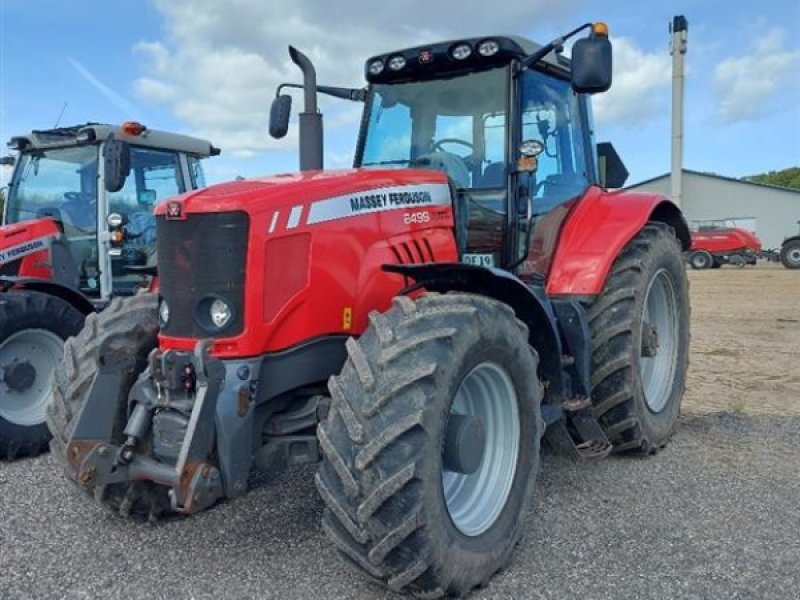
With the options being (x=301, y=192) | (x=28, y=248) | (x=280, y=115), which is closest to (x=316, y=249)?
(x=301, y=192)

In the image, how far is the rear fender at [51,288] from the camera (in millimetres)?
5785

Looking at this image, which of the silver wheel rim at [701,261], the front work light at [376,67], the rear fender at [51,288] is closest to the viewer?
the front work light at [376,67]

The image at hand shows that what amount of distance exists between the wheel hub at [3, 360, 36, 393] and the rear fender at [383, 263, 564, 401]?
347 cm

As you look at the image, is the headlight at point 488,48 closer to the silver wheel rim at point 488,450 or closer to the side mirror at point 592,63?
the side mirror at point 592,63

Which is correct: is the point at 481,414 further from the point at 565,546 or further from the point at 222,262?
the point at 222,262

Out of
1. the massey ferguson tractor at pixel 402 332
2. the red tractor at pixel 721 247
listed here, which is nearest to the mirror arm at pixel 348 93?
the massey ferguson tractor at pixel 402 332

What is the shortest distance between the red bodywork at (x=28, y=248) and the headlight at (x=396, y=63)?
11.5ft

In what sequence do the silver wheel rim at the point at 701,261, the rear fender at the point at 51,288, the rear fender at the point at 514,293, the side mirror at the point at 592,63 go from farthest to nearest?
the silver wheel rim at the point at 701,261 < the rear fender at the point at 51,288 < the side mirror at the point at 592,63 < the rear fender at the point at 514,293

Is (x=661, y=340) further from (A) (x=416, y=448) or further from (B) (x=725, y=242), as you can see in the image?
(B) (x=725, y=242)

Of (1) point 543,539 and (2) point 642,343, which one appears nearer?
(1) point 543,539

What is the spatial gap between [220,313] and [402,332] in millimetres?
768

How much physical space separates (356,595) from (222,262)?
4.65 feet

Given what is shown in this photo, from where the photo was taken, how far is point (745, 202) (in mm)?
47688

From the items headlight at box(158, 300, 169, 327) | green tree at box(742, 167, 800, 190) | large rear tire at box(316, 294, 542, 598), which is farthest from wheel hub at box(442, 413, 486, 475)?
green tree at box(742, 167, 800, 190)
